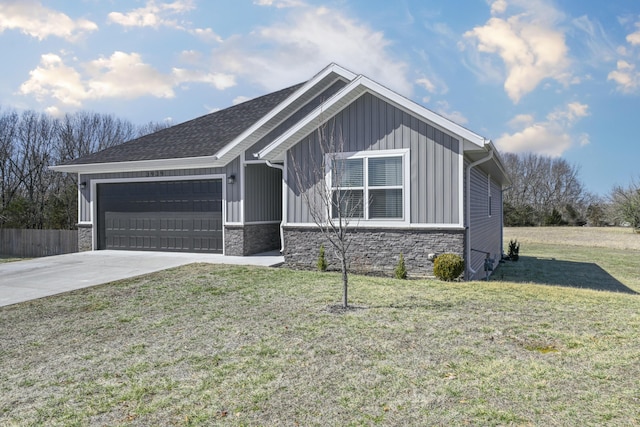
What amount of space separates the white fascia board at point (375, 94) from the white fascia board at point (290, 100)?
5.72ft

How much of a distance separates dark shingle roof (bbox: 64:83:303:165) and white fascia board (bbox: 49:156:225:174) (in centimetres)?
18

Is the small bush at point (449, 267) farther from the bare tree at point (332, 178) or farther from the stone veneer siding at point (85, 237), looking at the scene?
the stone veneer siding at point (85, 237)

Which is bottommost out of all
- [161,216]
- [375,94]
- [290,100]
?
[161,216]

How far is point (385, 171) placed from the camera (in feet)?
31.7

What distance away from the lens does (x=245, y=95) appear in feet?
70.5

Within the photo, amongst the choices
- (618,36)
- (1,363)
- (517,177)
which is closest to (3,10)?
(1,363)

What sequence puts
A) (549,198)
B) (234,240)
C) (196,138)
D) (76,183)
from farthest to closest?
1. (549,198)
2. (76,183)
3. (196,138)
4. (234,240)

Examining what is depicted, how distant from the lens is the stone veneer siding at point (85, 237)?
14.8 m

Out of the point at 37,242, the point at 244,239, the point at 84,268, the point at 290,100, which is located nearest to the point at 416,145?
the point at 290,100

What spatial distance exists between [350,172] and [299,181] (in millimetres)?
1635

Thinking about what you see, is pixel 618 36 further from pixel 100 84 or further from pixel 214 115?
pixel 100 84

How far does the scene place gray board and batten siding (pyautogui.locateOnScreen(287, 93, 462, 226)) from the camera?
9117 millimetres

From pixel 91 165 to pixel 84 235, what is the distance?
8.46 feet

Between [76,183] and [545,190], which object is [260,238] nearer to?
[76,183]
